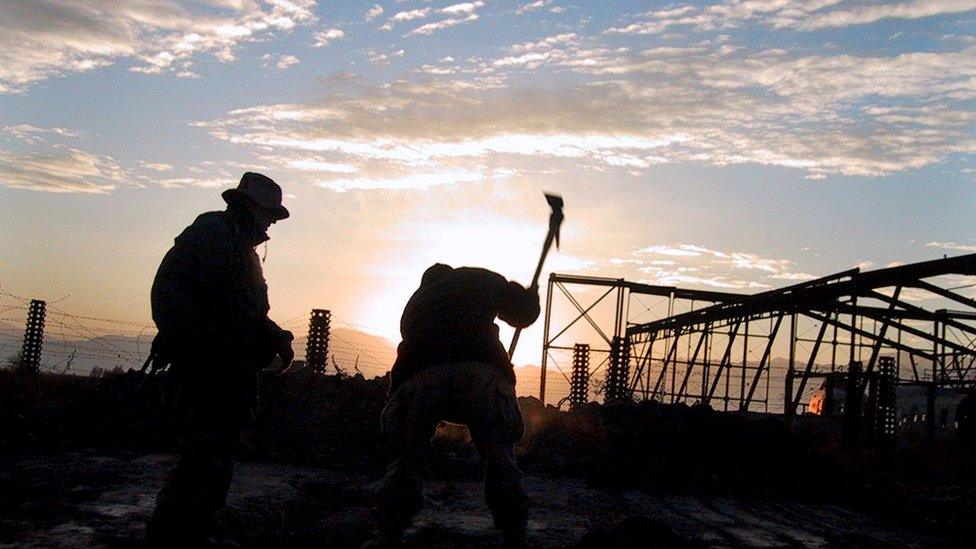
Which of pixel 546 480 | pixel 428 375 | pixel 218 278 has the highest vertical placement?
pixel 218 278

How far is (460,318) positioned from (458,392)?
1.39ft

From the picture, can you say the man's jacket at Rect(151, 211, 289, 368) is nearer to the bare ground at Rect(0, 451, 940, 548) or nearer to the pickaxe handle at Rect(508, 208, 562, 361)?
the bare ground at Rect(0, 451, 940, 548)

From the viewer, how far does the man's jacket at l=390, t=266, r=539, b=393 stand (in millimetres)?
5113

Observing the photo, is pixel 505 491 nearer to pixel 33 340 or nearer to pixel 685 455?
pixel 685 455

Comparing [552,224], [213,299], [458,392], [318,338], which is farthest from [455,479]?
[318,338]

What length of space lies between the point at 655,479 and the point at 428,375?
6.63m

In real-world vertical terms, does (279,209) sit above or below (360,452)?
above

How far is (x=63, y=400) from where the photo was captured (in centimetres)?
1353

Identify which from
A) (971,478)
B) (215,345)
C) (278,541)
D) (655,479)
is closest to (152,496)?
(278,541)

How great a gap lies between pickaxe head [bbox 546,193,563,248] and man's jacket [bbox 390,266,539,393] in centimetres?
133

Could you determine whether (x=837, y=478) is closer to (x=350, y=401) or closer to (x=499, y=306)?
(x=350, y=401)

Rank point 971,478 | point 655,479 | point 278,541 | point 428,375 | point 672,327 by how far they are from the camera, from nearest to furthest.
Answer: point 428,375, point 278,541, point 655,479, point 971,478, point 672,327

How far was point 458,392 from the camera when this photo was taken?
5.00 m

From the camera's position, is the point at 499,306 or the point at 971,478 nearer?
the point at 499,306
